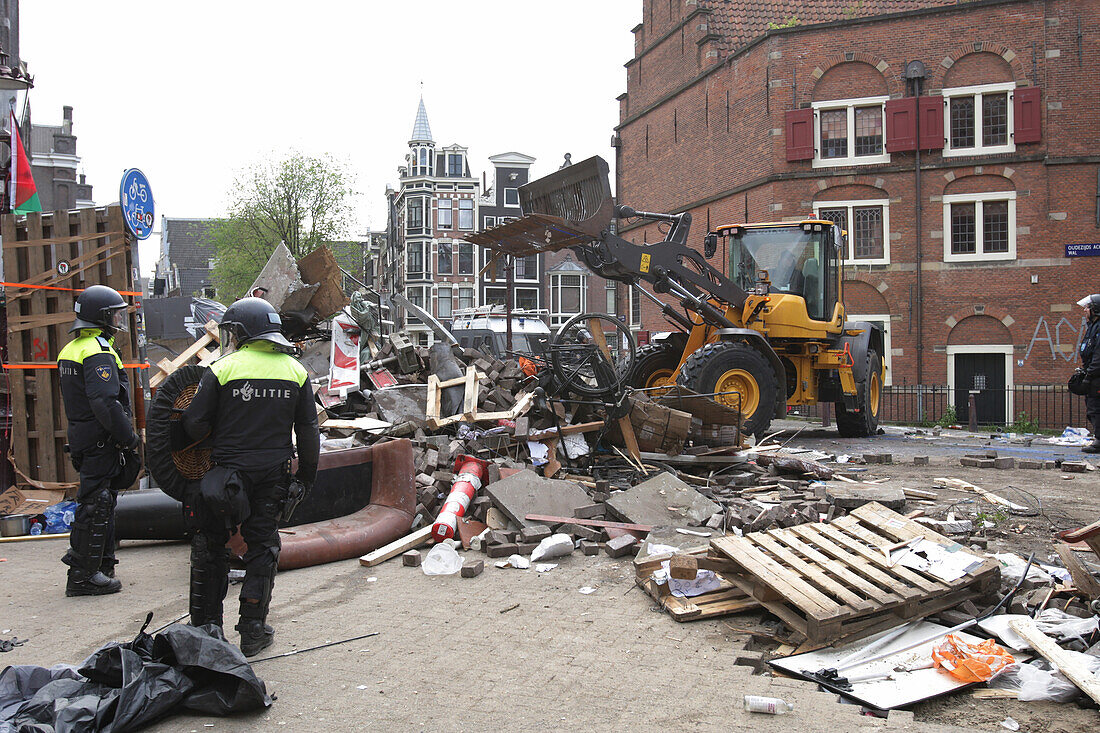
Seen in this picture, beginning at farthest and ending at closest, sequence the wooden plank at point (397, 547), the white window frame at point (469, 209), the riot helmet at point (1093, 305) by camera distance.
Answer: the white window frame at point (469, 209)
the riot helmet at point (1093, 305)
the wooden plank at point (397, 547)

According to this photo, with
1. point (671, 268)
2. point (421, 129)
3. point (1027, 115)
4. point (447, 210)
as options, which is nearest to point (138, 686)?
point (671, 268)

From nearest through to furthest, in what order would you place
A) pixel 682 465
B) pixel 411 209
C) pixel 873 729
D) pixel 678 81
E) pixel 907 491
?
1. pixel 873 729
2. pixel 907 491
3. pixel 682 465
4. pixel 678 81
5. pixel 411 209

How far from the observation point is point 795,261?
12.4m

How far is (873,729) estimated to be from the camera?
11.2ft

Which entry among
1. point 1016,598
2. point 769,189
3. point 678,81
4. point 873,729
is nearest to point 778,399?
point 1016,598

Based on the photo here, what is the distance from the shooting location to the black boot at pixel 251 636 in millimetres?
4328

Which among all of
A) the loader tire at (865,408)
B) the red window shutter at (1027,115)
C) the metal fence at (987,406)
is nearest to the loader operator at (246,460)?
the loader tire at (865,408)

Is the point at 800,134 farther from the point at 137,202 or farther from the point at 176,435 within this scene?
the point at 176,435

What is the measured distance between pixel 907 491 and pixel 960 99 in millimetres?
17911

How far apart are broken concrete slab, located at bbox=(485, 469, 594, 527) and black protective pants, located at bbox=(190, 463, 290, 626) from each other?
9.01 feet

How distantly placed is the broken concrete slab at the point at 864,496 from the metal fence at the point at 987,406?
485 inches

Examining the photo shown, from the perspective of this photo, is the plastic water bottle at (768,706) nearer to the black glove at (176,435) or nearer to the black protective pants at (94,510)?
the black glove at (176,435)

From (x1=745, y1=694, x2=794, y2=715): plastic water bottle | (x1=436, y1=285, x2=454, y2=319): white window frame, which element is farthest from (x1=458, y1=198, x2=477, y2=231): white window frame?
(x1=745, y1=694, x2=794, y2=715): plastic water bottle

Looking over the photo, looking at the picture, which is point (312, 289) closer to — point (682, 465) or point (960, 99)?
point (682, 465)
